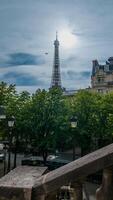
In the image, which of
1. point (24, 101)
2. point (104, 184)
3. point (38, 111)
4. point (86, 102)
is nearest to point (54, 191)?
point (104, 184)

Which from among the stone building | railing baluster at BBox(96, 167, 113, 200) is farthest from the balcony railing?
the stone building

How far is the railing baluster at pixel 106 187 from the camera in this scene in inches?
167

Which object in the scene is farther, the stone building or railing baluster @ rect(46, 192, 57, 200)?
the stone building

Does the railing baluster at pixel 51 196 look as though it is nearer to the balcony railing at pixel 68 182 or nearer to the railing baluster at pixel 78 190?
the balcony railing at pixel 68 182

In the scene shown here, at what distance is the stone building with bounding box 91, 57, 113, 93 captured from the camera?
319 ft

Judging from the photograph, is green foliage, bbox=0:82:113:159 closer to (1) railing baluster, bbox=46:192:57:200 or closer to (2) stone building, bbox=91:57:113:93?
(1) railing baluster, bbox=46:192:57:200

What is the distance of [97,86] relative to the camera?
325 feet

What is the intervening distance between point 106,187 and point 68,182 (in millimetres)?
466

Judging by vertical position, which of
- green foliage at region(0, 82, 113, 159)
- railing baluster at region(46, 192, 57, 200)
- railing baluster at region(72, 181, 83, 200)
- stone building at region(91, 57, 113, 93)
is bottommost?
railing baluster at region(46, 192, 57, 200)

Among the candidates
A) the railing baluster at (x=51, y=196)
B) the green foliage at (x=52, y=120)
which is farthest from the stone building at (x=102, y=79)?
the railing baluster at (x=51, y=196)

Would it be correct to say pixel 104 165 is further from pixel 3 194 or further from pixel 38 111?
pixel 38 111

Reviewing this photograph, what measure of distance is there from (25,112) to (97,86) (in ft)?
175

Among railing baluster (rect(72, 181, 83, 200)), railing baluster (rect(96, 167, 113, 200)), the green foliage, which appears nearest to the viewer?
railing baluster (rect(96, 167, 113, 200))

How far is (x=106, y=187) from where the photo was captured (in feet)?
14.0
